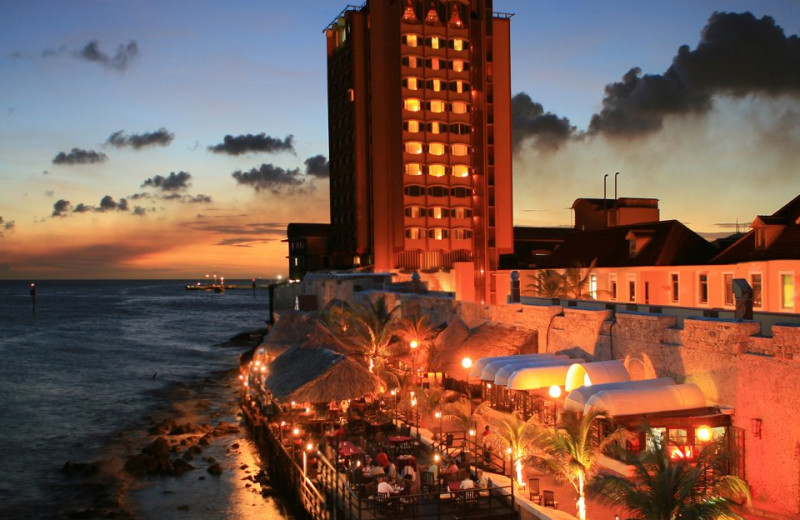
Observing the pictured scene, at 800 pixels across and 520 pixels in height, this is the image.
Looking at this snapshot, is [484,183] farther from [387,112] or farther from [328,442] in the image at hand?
[328,442]

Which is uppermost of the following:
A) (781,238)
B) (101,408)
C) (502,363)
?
(781,238)

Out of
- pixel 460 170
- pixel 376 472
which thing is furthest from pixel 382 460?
pixel 460 170

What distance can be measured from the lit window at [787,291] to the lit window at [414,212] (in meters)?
45.6

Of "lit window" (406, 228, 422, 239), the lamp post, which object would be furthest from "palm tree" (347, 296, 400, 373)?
"lit window" (406, 228, 422, 239)

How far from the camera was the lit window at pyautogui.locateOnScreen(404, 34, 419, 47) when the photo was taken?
221ft

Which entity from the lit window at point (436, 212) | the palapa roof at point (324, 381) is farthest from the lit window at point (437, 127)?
the palapa roof at point (324, 381)

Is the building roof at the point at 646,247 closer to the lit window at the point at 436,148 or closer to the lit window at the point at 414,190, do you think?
the lit window at the point at 414,190

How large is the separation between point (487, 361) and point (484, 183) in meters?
49.3

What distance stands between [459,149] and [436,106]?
4833mm

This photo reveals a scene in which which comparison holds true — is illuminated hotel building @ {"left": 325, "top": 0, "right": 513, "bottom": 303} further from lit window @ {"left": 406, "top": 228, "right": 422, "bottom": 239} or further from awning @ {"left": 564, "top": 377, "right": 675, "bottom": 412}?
awning @ {"left": 564, "top": 377, "right": 675, "bottom": 412}

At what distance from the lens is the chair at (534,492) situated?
14.2 metres

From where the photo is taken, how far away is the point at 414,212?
67.9 metres

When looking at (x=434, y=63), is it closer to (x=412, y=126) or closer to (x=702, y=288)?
(x=412, y=126)

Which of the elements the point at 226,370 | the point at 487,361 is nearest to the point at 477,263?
the point at 226,370
